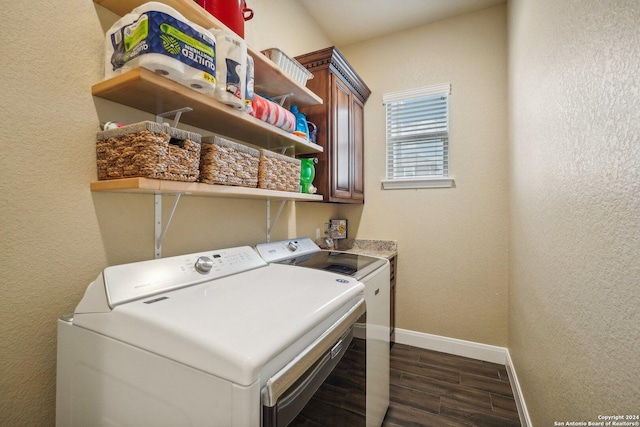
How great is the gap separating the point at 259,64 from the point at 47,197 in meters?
1.04

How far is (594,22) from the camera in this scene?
773 millimetres

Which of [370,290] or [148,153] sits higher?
[148,153]

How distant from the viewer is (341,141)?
2.31 m

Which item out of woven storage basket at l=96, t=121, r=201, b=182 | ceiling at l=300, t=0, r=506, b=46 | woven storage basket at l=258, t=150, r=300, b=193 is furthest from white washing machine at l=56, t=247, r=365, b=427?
ceiling at l=300, t=0, r=506, b=46

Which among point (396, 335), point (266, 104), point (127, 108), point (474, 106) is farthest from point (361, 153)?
point (127, 108)

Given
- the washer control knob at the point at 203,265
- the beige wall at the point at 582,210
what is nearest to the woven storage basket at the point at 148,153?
the washer control knob at the point at 203,265

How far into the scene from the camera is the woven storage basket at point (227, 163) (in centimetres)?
109

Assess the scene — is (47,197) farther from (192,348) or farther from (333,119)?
(333,119)

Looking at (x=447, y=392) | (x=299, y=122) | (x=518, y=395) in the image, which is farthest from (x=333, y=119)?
(x=518, y=395)

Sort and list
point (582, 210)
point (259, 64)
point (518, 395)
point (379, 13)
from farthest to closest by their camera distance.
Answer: point (379, 13), point (518, 395), point (259, 64), point (582, 210)

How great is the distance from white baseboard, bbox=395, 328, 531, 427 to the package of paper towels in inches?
103

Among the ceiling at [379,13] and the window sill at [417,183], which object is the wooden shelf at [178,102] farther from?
the ceiling at [379,13]

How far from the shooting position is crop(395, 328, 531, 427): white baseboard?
232cm

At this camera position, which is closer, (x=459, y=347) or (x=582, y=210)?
(x=582, y=210)
